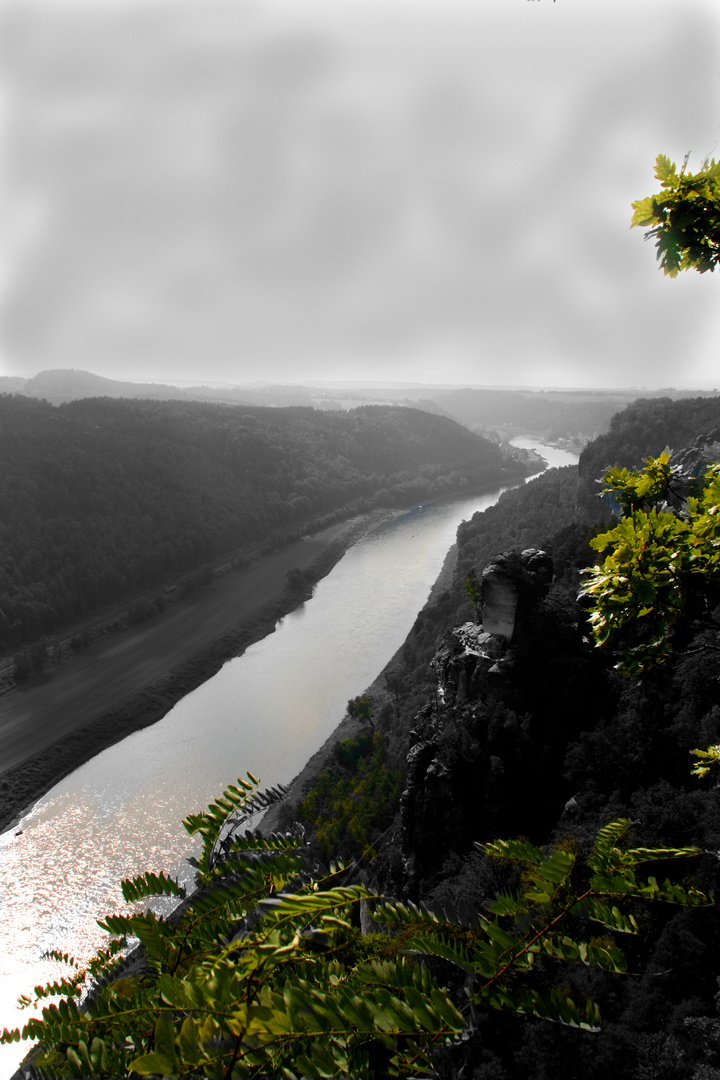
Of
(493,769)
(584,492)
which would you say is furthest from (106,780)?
(584,492)

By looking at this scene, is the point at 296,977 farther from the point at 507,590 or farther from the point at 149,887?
the point at 507,590

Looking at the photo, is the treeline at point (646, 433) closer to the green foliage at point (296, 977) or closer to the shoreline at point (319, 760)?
the shoreline at point (319, 760)

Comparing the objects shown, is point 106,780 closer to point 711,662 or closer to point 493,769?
point 493,769

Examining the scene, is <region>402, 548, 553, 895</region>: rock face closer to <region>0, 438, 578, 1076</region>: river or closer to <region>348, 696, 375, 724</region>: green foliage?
<region>348, 696, 375, 724</region>: green foliage

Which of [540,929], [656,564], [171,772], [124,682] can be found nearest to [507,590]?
[656,564]

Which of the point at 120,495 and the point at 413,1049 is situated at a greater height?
the point at 120,495

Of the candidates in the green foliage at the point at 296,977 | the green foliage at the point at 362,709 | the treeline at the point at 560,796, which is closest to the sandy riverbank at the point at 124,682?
the green foliage at the point at 362,709

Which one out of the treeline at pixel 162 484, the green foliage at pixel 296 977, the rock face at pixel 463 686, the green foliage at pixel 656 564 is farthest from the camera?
the treeline at pixel 162 484
